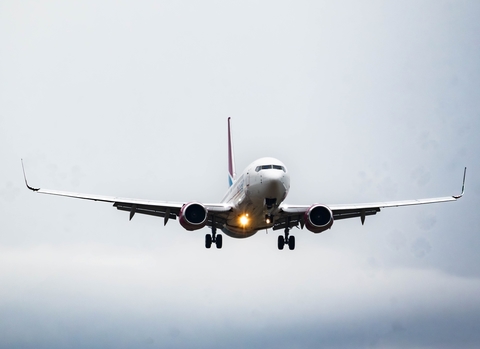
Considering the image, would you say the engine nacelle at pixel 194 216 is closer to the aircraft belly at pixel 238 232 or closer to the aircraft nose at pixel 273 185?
the aircraft belly at pixel 238 232

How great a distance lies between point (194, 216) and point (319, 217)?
8.20 metres

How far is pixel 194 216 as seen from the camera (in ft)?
163

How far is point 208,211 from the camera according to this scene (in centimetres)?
5134

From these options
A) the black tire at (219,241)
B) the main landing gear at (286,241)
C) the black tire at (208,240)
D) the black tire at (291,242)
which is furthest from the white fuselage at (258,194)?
the black tire at (291,242)

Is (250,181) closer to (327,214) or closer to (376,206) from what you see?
(327,214)

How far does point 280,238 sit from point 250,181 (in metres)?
8.07

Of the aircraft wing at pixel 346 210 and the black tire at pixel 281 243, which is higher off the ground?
the aircraft wing at pixel 346 210

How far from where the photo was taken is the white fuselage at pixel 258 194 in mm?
45875

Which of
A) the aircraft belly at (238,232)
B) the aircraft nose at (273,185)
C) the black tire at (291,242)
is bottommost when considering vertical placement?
the black tire at (291,242)

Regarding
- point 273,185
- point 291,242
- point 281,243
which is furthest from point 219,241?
point 273,185

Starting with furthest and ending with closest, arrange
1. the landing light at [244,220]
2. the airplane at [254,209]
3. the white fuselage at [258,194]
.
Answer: the landing light at [244,220] → the airplane at [254,209] → the white fuselage at [258,194]

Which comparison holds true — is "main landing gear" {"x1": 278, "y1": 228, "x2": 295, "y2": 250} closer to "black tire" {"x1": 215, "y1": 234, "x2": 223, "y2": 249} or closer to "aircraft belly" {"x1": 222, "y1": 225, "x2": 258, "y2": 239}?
"aircraft belly" {"x1": 222, "y1": 225, "x2": 258, "y2": 239}

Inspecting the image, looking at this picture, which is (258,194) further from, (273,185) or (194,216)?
(194,216)

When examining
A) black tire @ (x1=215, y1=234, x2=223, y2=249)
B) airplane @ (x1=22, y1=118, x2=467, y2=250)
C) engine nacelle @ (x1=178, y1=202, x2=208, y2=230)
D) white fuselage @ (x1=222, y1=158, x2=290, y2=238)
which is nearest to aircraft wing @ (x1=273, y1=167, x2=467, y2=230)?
airplane @ (x1=22, y1=118, x2=467, y2=250)
